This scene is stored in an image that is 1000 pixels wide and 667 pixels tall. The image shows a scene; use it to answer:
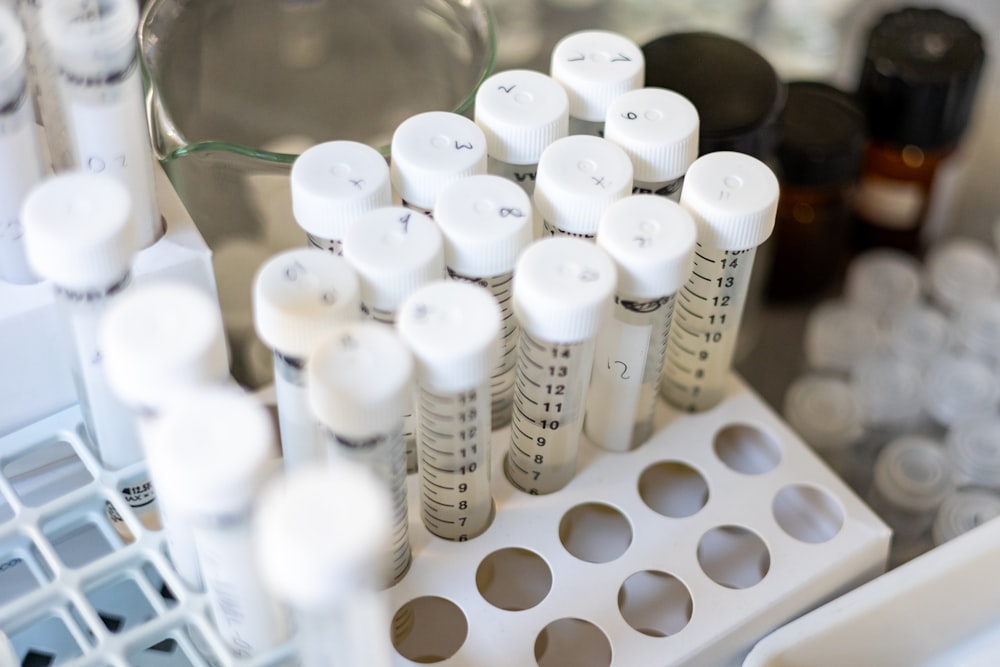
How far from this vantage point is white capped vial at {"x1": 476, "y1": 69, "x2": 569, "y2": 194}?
1.51ft

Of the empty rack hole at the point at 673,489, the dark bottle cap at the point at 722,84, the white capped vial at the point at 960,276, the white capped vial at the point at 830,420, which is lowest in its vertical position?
the white capped vial at the point at 830,420

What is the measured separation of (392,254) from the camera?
0.40m

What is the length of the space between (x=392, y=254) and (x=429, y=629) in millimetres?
170

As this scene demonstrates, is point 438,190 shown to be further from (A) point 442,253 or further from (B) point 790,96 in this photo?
(B) point 790,96

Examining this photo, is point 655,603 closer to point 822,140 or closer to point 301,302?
point 301,302

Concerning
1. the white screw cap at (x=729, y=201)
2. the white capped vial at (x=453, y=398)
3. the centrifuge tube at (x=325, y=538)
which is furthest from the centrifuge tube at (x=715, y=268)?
the centrifuge tube at (x=325, y=538)

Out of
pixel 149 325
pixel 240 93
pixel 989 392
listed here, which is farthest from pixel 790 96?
pixel 149 325

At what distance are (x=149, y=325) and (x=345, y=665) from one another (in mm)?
121

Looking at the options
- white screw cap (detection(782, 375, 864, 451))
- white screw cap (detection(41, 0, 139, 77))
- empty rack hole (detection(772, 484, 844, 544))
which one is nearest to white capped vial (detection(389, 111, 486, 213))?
white screw cap (detection(41, 0, 139, 77))

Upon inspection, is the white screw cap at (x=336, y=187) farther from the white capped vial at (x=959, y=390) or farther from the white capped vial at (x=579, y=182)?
the white capped vial at (x=959, y=390)

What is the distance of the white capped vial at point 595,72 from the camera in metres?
0.49

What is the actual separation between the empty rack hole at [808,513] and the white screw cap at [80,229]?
31 centimetres

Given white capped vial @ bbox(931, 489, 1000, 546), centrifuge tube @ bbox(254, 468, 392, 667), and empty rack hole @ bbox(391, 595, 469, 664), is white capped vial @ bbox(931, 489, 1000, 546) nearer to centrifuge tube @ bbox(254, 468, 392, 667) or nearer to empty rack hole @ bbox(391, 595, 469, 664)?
empty rack hole @ bbox(391, 595, 469, 664)

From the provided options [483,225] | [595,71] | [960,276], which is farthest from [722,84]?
[960,276]
